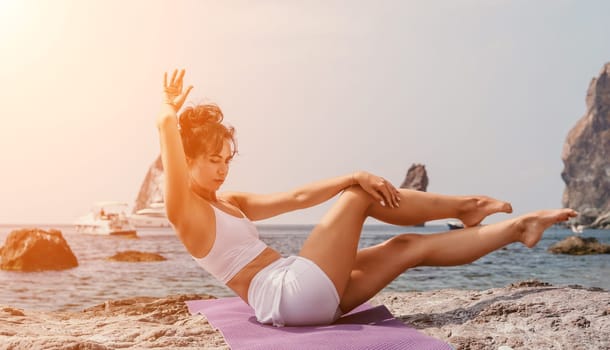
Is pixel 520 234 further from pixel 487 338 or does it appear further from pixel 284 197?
pixel 284 197

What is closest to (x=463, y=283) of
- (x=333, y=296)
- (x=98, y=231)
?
(x=333, y=296)

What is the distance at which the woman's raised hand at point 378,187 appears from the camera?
281 centimetres

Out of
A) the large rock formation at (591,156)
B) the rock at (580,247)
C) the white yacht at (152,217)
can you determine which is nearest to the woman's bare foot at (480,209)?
the rock at (580,247)

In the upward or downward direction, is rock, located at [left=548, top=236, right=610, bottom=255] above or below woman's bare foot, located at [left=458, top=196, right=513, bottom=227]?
below

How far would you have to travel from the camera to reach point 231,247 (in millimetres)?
2783

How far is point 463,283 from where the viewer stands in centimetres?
739

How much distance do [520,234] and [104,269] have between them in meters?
7.53

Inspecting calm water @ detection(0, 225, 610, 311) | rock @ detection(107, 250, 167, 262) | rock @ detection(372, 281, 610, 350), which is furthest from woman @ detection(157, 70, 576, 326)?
rock @ detection(107, 250, 167, 262)

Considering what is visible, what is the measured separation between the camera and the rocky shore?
2.65m

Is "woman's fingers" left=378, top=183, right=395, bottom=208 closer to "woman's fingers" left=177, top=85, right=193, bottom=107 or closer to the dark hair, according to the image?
the dark hair

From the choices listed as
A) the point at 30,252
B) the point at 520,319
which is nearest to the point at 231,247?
the point at 520,319

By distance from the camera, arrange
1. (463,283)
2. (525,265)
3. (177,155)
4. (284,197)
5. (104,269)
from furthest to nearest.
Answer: (525,265) < (104,269) < (463,283) < (284,197) < (177,155)

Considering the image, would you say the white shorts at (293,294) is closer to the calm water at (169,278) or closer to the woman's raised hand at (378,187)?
the woman's raised hand at (378,187)

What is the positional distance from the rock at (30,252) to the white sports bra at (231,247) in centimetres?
674
